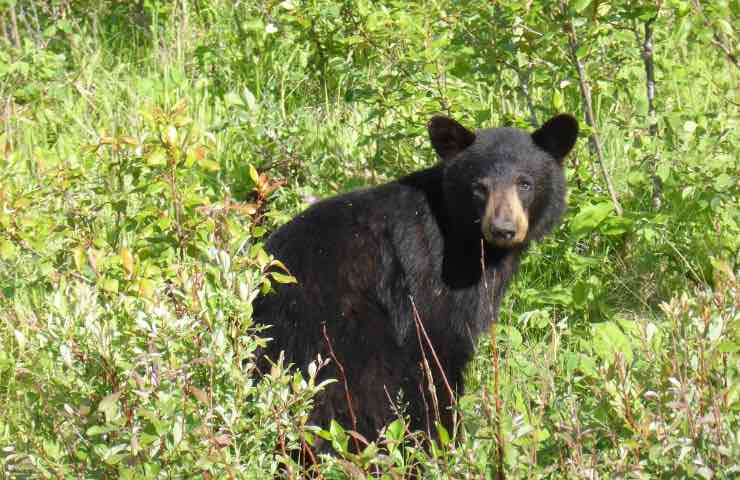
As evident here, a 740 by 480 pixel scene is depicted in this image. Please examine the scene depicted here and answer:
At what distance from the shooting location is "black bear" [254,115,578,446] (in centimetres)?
403

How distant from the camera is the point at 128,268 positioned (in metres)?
3.46

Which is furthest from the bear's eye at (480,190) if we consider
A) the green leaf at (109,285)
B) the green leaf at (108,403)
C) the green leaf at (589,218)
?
the green leaf at (108,403)

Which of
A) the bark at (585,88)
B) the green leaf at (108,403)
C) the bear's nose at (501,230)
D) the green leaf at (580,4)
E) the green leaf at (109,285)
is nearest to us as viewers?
the green leaf at (108,403)

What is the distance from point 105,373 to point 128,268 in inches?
20.1

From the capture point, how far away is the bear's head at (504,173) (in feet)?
14.8

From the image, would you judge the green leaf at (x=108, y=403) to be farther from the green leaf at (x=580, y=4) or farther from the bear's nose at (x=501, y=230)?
the green leaf at (x=580, y=4)

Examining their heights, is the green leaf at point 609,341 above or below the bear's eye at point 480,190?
below

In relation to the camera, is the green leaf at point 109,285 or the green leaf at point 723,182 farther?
the green leaf at point 723,182

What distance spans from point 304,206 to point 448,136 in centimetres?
109

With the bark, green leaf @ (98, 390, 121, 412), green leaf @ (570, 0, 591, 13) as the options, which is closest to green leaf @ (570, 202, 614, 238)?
the bark

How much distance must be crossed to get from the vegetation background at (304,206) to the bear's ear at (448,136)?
22.7 inches

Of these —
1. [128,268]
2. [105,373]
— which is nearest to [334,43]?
[128,268]

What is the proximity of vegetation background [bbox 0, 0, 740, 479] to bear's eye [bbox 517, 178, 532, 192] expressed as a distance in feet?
1.76

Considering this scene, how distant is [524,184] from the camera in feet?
15.1
